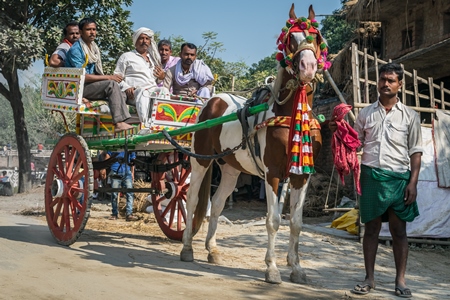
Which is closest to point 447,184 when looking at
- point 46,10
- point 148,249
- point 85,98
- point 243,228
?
point 243,228

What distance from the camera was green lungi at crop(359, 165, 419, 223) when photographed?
16.9ft

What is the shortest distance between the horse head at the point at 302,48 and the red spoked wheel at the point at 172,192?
2886 mm

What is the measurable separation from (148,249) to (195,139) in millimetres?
1507

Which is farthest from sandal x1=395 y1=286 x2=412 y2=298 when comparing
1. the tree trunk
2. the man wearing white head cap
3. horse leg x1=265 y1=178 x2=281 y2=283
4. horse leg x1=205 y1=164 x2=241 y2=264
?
the tree trunk

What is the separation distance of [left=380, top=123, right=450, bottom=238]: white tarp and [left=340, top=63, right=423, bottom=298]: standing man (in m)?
3.99

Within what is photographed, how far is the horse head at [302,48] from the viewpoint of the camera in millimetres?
5266

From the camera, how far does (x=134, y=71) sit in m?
7.84

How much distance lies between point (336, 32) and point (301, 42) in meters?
26.9

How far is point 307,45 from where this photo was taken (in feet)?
17.5

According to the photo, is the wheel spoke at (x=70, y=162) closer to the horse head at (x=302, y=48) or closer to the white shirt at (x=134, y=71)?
the white shirt at (x=134, y=71)

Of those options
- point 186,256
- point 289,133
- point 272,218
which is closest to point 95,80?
point 186,256

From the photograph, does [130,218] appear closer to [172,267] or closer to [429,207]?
[172,267]

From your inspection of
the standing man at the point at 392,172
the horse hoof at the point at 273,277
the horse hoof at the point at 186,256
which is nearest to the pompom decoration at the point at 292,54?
the standing man at the point at 392,172

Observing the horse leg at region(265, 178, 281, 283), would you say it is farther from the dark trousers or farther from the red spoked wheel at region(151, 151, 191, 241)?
the red spoked wheel at region(151, 151, 191, 241)
